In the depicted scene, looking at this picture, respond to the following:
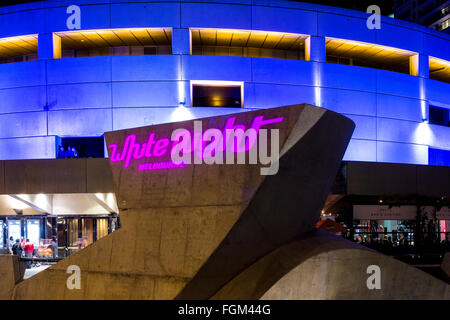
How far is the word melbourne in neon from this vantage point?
32.5 feet

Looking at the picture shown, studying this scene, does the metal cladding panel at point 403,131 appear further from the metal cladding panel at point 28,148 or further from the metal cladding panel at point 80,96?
the metal cladding panel at point 28,148

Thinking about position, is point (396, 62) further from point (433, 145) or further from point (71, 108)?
point (71, 108)

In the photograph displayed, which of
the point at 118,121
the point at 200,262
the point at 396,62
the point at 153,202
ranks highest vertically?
the point at 396,62

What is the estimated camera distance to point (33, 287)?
12.8 metres

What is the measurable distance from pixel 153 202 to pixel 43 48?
16.1 meters

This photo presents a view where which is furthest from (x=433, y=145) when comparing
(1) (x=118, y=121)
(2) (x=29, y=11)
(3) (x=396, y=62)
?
(2) (x=29, y=11)

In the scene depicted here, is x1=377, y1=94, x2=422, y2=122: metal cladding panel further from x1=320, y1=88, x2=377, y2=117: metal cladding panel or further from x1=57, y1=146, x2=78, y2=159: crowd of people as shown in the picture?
x1=57, y1=146, x2=78, y2=159: crowd of people

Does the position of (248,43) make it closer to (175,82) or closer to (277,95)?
(277,95)

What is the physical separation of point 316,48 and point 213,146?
1510cm

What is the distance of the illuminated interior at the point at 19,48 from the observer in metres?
23.6

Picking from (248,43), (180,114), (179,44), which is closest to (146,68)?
(179,44)

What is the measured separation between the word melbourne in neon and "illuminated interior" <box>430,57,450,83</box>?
72.2ft

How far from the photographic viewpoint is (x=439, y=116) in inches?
1083

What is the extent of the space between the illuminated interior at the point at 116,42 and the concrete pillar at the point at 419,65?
52.6ft
